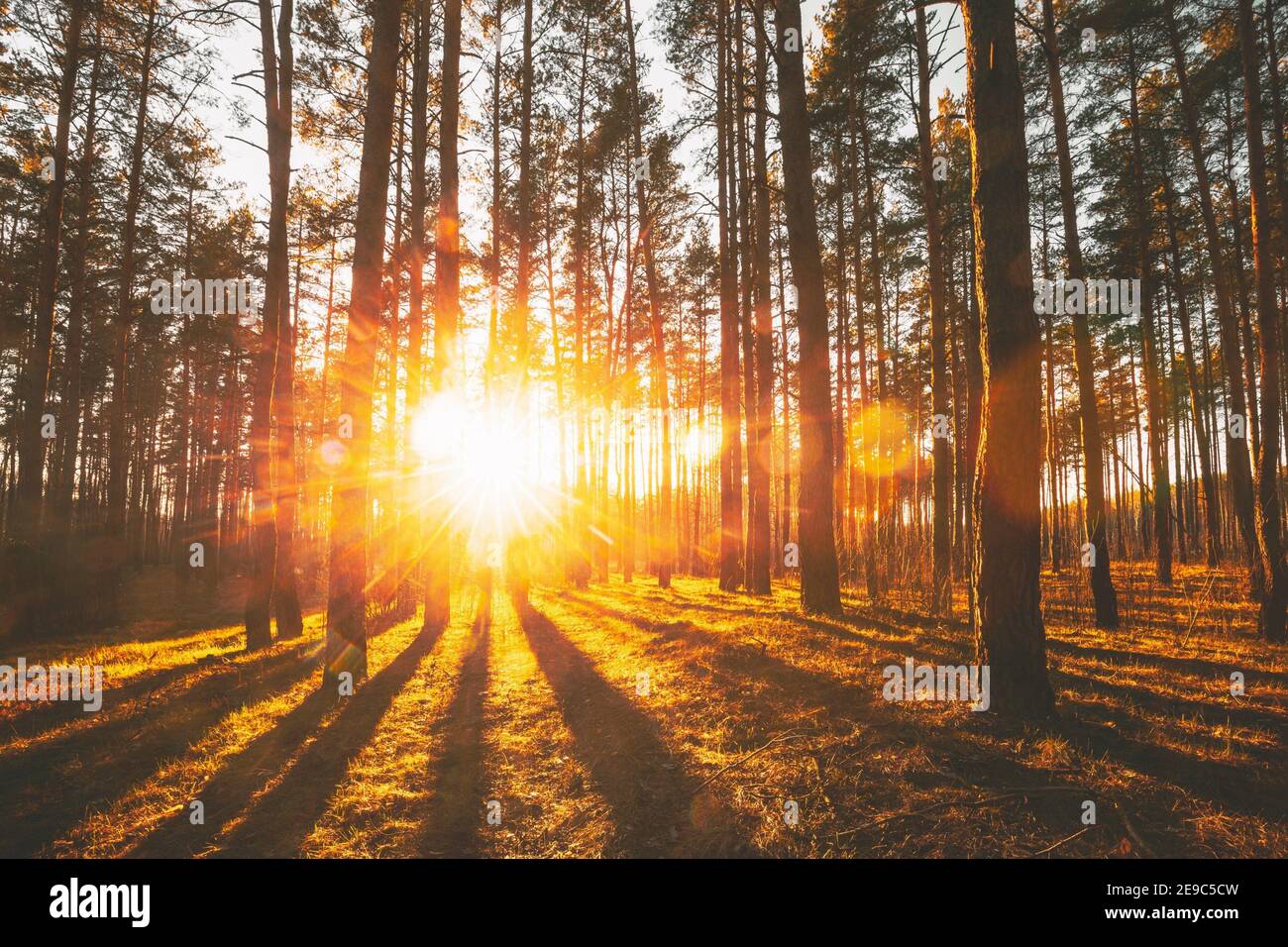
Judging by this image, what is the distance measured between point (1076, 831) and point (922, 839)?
0.74m

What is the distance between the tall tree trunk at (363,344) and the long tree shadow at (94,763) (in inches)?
50.9

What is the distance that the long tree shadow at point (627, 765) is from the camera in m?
3.32

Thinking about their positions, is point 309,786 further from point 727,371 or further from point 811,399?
point 727,371

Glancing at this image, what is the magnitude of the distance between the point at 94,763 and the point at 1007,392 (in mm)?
8227

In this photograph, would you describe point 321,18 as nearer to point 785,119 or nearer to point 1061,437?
point 785,119

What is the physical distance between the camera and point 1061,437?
29.2m

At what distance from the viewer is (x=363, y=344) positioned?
250 inches

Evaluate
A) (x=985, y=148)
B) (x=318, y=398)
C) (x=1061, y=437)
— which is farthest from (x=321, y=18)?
(x=1061, y=437)

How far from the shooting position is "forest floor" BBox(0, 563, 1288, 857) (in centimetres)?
300

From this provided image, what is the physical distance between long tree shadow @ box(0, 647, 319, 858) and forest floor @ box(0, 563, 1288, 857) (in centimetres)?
3

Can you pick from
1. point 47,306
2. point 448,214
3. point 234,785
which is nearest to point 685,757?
point 234,785

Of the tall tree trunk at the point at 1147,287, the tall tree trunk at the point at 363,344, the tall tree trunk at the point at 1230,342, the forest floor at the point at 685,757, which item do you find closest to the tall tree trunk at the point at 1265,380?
the tall tree trunk at the point at 1230,342
